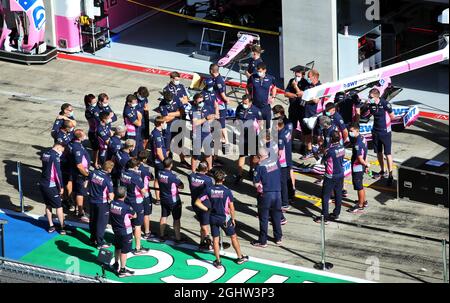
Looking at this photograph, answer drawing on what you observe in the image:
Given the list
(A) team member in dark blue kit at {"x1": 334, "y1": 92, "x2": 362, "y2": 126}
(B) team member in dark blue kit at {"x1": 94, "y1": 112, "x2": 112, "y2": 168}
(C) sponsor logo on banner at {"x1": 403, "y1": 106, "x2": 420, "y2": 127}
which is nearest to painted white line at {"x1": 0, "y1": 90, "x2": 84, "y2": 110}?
(B) team member in dark blue kit at {"x1": 94, "y1": 112, "x2": 112, "y2": 168}

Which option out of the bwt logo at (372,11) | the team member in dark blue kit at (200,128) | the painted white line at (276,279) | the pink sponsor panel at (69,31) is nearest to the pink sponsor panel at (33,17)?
the pink sponsor panel at (69,31)

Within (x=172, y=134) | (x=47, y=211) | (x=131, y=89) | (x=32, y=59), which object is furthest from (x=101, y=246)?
(x=32, y=59)

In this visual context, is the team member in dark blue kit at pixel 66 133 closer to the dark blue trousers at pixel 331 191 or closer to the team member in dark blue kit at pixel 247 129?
the team member in dark blue kit at pixel 247 129

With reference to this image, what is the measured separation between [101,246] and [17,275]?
2459mm

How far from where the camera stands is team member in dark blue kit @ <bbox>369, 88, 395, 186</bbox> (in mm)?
26531

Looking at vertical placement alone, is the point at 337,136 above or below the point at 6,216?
above

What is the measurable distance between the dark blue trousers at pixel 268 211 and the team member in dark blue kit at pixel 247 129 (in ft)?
10.4

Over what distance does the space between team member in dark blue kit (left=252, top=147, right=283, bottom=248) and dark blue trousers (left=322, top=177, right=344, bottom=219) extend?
1.14m

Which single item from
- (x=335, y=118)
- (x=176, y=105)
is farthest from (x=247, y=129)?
(x=335, y=118)

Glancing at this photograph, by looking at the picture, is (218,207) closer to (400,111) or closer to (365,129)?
(365,129)

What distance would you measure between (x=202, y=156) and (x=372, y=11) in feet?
24.7

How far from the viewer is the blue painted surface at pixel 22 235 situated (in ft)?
80.5
